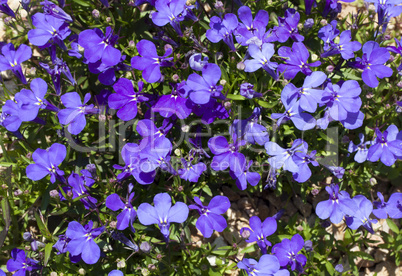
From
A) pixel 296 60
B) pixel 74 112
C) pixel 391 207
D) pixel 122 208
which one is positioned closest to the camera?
pixel 122 208

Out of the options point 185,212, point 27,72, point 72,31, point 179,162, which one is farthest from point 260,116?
point 27,72

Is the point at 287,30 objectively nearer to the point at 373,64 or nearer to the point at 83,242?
the point at 373,64

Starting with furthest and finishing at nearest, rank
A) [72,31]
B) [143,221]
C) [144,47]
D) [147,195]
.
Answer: [72,31]
[147,195]
[144,47]
[143,221]

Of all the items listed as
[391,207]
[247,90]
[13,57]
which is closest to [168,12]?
[247,90]

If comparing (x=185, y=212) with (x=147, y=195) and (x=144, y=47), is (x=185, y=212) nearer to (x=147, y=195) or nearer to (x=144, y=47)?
(x=147, y=195)

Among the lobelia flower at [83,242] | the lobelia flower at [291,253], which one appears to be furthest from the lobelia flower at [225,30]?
the lobelia flower at [83,242]
